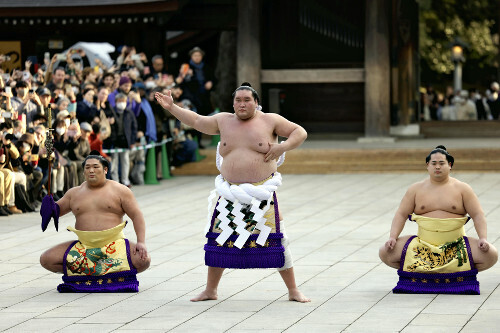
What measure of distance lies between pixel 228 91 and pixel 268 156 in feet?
52.9

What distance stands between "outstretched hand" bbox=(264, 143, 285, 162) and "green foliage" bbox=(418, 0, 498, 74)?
89.0ft

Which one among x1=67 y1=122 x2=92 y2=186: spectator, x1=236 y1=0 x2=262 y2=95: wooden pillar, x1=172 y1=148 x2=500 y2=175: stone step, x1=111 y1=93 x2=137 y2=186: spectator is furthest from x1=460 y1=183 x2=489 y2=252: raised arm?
x1=236 y1=0 x2=262 y2=95: wooden pillar

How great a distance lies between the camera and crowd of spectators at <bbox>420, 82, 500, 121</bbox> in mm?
29631

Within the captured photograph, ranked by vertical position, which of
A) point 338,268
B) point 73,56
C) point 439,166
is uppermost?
point 73,56

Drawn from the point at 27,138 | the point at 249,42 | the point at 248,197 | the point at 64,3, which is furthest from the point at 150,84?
the point at 248,197

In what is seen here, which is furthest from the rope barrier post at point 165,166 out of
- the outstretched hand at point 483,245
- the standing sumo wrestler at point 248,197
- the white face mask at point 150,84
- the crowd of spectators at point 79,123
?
the outstretched hand at point 483,245

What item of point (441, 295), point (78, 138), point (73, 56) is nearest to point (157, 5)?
point (73, 56)

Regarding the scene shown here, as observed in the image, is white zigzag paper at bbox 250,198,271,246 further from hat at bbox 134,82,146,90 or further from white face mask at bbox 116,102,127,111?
hat at bbox 134,82,146,90

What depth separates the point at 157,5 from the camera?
19.7m

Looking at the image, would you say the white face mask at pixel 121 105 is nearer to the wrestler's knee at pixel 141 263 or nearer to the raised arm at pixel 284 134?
the wrestler's knee at pixel 141 263

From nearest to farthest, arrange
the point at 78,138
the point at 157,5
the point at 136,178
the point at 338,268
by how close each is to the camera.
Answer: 1. the point at 338,268
2. the point at 78,138
3. the point at 136,178
4. the point at 157,5

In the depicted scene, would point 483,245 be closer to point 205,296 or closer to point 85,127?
point 205,296

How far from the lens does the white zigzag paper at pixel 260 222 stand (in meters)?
7.51

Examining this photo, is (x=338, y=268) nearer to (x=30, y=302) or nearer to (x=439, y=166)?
(x=439, y=166)
